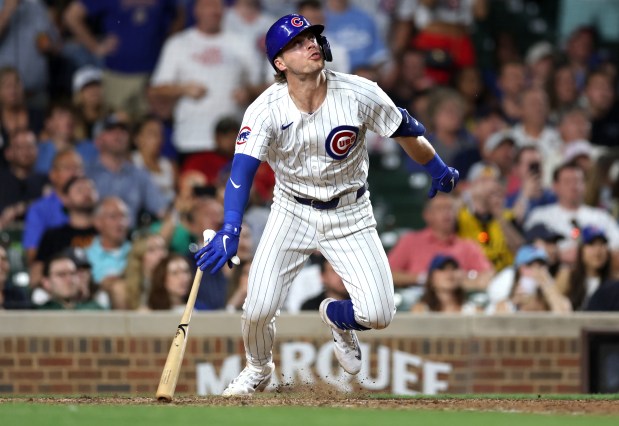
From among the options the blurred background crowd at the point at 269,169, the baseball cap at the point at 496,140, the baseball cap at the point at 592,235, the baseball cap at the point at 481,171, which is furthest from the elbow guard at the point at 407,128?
the baseball cap at the point at 496,140

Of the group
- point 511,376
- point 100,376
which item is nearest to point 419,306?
point 511,376

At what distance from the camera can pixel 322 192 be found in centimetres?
723

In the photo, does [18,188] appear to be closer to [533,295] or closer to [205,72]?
[205,72]

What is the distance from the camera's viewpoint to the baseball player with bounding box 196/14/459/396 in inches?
275

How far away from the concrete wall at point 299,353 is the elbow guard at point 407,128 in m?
2.87

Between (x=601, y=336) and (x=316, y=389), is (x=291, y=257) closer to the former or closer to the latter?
(x=316, y=389)

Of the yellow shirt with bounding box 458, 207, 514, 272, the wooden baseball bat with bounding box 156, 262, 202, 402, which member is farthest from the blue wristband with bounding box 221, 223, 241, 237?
the yellow shirt with bounding box 458, 207, 514, 272

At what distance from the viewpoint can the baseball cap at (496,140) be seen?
1215cm

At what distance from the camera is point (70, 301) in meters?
10.6

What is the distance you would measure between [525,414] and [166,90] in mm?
6372

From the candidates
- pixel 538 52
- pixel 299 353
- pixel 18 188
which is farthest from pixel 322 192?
pixel 538 52

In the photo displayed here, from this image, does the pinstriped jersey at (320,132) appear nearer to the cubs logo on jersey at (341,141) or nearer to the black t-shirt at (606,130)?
the cubs logo on jersey at (341,141)

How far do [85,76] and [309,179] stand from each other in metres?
5.47

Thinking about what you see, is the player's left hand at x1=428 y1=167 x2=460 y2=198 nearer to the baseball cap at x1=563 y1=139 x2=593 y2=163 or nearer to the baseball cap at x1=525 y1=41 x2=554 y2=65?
the baseball cap at x1=563 y1=139 x2=593 y2=163
